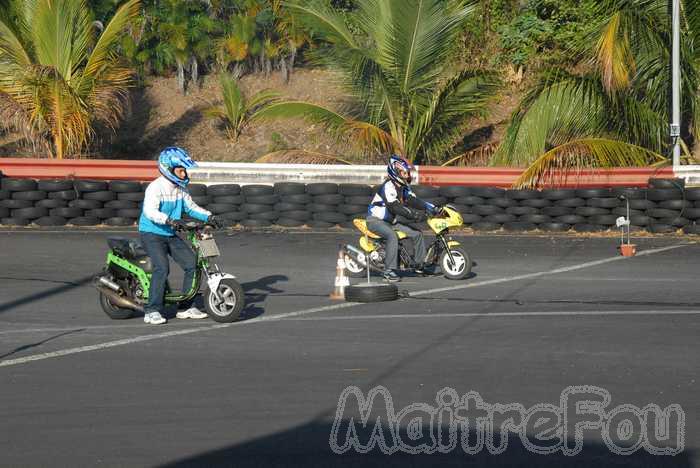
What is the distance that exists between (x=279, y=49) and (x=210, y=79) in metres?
2.52

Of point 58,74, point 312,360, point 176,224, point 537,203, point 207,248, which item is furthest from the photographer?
point 58,74

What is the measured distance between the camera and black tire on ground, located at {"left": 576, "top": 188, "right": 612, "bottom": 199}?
20656 millimetres

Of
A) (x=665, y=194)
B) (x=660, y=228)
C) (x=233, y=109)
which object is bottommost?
(x=660, y=228)

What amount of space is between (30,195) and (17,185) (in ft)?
0.99

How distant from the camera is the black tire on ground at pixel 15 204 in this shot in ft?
68.8

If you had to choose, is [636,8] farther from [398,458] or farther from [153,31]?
[398,458]

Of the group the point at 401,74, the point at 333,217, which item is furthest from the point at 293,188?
the point at 401,74

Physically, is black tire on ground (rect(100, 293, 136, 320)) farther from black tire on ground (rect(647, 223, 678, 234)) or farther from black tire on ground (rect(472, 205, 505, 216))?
black tire on ground (rect(647, 223, 678, 234))

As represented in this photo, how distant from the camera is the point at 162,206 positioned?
12.1 metres

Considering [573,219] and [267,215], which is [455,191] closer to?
[573,219]

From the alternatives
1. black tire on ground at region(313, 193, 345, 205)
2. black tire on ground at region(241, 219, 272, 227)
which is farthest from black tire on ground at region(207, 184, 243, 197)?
black tire on ground at region(313, 193, 345, 205)

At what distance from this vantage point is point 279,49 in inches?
1380

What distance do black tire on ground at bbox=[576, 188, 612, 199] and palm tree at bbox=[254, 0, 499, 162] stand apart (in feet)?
16.5

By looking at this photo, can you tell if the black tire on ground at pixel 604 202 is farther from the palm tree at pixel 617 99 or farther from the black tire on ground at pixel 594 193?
the palm tree at pixel 617 99
